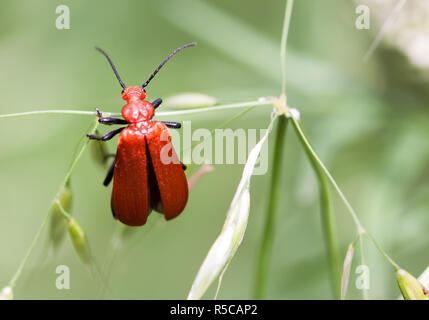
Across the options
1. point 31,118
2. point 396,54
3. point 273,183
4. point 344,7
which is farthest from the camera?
point 31,118

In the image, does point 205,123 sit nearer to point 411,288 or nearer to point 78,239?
point 78,239

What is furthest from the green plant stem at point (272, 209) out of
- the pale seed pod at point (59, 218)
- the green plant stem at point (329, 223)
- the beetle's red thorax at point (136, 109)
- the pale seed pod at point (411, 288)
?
the pale seed pod at point (59, 218)

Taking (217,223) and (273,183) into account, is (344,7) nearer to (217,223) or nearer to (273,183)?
(273,183)

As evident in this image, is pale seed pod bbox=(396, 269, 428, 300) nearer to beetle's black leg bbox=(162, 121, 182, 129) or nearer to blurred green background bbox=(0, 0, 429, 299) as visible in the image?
blurred green background bbox=(0, 0, 429, 299)

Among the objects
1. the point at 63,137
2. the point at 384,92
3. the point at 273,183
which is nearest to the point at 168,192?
the point at 273,183

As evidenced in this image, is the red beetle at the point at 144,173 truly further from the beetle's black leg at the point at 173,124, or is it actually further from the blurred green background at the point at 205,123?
the blurred green background at the point at 205,123

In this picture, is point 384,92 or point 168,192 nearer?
point 168,192

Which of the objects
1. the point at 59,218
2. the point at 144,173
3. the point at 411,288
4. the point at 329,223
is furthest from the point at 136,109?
the point at 411,288

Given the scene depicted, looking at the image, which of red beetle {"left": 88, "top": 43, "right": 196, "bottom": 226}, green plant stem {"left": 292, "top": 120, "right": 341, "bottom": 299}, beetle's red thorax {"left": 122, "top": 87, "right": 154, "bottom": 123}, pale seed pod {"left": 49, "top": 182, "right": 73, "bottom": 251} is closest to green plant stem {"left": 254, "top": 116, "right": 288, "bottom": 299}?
green plant stem {"left": 292, "top": 120, "right": 341, "bottom": 299}
